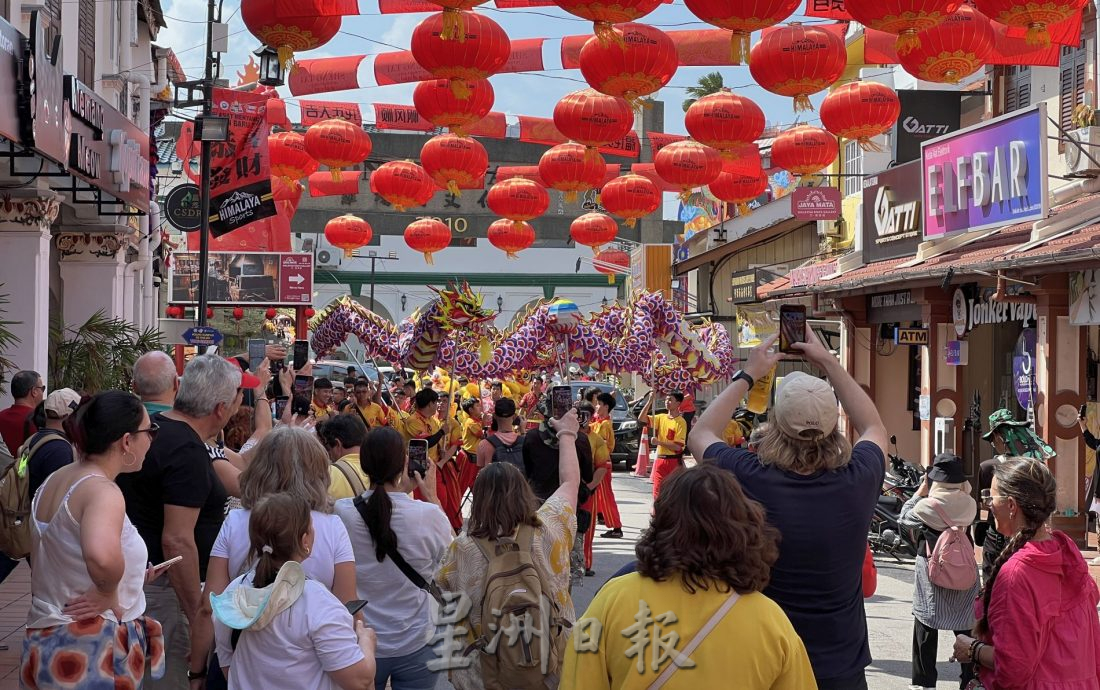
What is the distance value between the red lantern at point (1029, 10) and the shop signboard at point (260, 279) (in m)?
30.1

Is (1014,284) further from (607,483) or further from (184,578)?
(184,578)

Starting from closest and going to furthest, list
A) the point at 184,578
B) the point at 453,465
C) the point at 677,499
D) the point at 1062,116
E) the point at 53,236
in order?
the point at 677,499
the point at 184,578
the point at 453,465
the point at 1062,116
the point at 53,236

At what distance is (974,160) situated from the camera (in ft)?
57.0

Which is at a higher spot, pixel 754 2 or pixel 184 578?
pixel 754 2

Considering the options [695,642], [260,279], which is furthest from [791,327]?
[260,279]

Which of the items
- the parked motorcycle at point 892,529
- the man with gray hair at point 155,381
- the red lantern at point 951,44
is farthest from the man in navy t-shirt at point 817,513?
the parked motorcycle at point 892,529

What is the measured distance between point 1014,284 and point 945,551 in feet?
29.6

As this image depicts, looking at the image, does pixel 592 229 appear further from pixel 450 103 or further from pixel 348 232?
pixel 450 103

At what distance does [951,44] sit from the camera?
38.3 feet

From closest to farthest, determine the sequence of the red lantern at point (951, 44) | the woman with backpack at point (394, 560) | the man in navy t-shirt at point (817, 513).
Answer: the man in navy t-shirt at point (817, 513), the woman with backpack at point (394, 560), the red lantern at point (951, 44)

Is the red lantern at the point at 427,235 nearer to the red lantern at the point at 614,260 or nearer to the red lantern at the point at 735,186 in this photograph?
the red lantern at the point at 735,186

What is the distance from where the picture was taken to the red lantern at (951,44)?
1166 centimetres

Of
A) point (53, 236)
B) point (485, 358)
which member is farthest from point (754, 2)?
point (53, 236)

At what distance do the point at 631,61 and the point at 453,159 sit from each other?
624 cm
